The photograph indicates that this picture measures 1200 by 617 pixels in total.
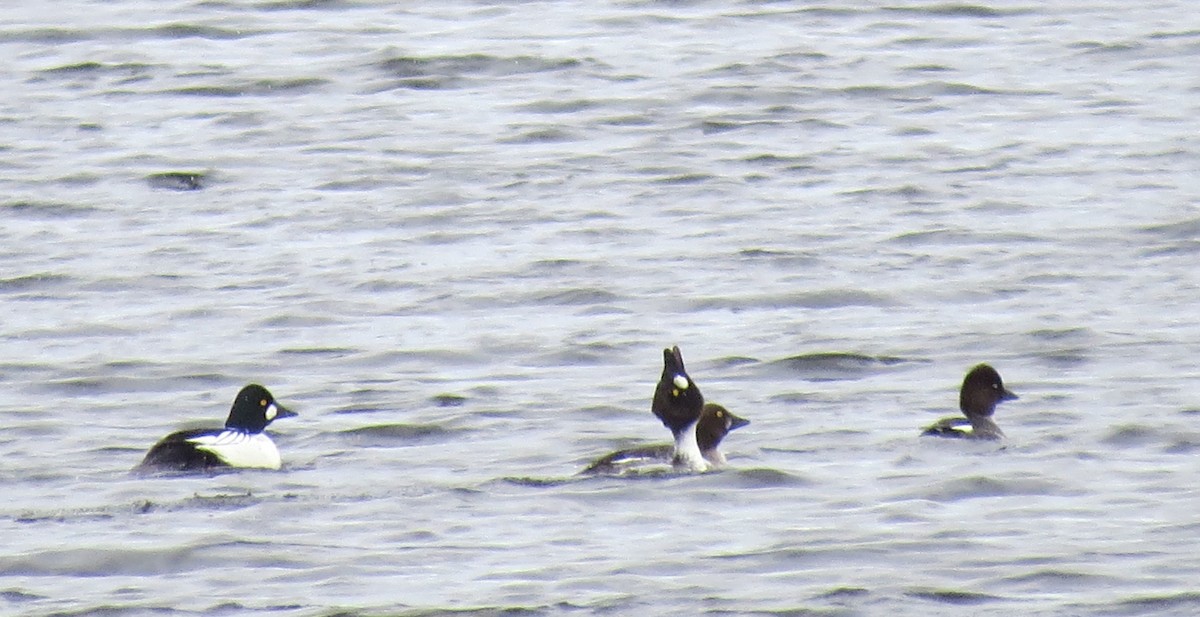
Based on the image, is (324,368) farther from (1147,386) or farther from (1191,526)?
(1191,526)

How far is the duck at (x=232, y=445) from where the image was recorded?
1227cm

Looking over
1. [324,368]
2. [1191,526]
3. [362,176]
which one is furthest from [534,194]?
[1191,526]

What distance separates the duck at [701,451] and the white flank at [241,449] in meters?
1.56

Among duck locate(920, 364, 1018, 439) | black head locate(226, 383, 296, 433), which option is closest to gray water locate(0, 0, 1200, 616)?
duck locate(920, 364, 1018, 439)

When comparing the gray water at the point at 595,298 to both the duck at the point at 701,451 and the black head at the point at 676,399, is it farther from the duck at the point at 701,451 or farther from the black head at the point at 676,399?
the black head at the point at 676,399

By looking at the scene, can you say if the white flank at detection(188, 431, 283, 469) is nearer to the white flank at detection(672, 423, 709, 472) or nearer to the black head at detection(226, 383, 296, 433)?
the black head at detection(226, 383, 296, 433)

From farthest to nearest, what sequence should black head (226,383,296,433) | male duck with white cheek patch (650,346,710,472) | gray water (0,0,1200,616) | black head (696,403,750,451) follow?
1. black head (226,383,296,433)
2. black head (696,403,750,451)
3. male duck with white cheek patch (650,346,710,472)
4. gray water (0,0,1200,616)

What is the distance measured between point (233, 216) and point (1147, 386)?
764 cm

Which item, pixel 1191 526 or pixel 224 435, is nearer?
pixel 1191 526

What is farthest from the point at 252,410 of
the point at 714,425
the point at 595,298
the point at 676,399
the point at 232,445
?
the point at 595,298

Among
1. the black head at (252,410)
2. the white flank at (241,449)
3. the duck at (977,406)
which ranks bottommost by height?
the duck at (977,406)

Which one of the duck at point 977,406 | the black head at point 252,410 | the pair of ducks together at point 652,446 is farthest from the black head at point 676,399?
the black head at point 252,410

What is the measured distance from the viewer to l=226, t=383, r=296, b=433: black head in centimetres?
1295

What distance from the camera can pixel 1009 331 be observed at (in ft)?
51.1
